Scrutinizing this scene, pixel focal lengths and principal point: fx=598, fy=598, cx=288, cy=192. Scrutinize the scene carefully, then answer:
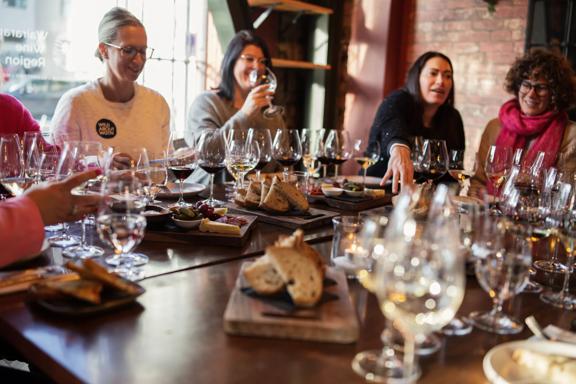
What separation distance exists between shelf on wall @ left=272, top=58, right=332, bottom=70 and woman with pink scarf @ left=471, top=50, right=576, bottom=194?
63.0 inches

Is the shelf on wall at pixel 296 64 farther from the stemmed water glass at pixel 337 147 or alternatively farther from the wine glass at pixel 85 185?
the wine glass at pixel 85 185

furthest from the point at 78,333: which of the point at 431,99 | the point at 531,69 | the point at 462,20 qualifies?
the point at 462,20

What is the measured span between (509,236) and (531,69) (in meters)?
2.39

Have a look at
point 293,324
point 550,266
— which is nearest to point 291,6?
point 550,266

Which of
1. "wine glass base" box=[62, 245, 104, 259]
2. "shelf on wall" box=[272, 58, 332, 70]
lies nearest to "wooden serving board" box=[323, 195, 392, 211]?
"wine glass base" box=[62, 245, 104, 259]

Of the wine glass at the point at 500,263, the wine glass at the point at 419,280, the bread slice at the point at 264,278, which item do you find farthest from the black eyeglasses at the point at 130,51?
the wine glass at the point at 419,280

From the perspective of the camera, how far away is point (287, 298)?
1.04 meters

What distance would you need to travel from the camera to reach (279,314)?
3.20 feet

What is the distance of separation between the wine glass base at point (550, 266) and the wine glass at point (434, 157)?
68cm

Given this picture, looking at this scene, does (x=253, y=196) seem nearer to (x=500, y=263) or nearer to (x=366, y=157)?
(x=366, y=157)

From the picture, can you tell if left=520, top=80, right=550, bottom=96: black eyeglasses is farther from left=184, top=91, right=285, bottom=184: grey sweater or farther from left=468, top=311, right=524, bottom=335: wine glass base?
left=468, top=311, right=524, bottom=335: wine glass base

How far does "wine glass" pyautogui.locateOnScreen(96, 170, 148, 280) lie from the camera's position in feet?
3.72

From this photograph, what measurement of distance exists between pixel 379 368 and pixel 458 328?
0.24m

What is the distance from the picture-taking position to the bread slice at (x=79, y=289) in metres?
1.01
